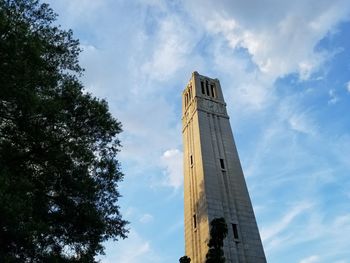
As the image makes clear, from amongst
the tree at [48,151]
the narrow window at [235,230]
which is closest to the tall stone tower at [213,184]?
the narrow window at [235,230]

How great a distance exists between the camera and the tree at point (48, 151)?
1806 cm

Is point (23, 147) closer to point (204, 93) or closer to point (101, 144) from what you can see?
point (101, 144)

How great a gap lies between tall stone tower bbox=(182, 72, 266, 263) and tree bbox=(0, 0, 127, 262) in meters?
14.6

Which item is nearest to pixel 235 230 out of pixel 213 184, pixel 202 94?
pixel 213 184

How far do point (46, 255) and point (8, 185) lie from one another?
15.3ft

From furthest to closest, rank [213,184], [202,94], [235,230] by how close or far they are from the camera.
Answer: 1. [202,94]
2. [213,184]
3. [235,230]

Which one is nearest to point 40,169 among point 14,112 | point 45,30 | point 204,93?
point 14,112

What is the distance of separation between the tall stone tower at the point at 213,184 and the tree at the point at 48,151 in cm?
1457

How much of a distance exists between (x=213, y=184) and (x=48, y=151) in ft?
69.6

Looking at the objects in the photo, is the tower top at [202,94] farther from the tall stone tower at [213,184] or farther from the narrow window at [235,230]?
the narrow window at [235,230]

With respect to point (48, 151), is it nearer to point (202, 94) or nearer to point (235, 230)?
point (235, 230)

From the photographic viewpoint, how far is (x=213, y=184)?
38625mm

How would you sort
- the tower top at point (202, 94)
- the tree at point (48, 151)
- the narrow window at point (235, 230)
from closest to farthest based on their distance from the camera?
1. the tree at point (48, 151)
2. the narrow window at point (235, 230)
3. the tower top at point (202, 94)

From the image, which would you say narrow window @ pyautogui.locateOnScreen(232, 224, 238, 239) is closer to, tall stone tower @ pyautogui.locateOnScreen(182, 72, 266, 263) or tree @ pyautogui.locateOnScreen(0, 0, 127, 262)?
tall stone tower @ pyautogui.locateOnScreen(182, 72, 266, 263)
